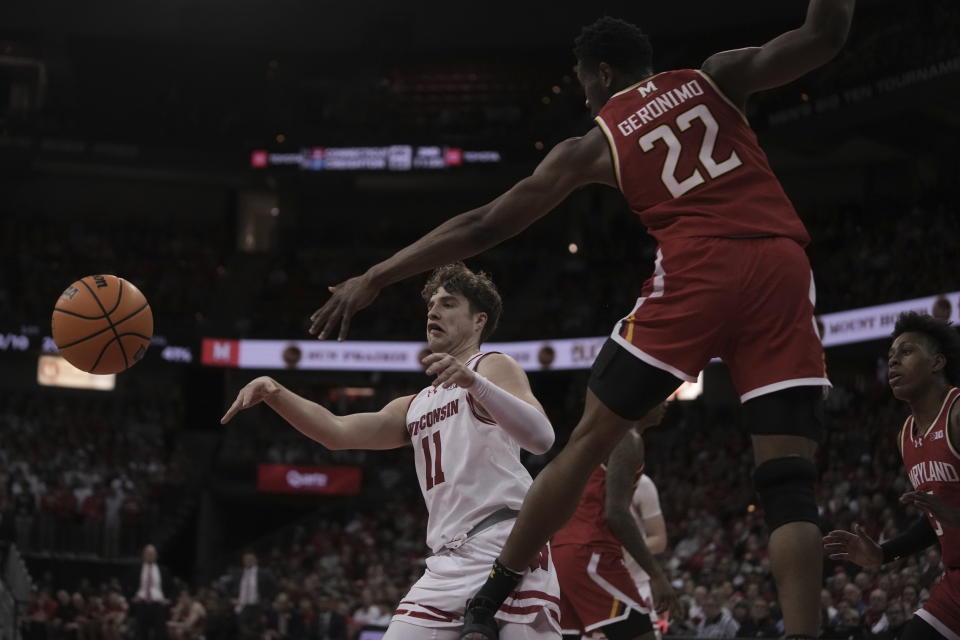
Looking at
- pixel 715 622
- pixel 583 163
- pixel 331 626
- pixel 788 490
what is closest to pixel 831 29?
pixel 583 163

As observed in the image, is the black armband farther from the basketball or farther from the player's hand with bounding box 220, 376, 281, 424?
the basketball

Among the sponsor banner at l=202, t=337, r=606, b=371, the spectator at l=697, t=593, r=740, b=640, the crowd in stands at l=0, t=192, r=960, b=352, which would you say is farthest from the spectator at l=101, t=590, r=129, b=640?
the crowd in stands at l=0, t=192, r=960, b=352

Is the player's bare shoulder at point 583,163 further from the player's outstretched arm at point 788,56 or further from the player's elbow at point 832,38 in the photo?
the player's elbow at point 832,38

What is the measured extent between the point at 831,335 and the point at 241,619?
11.5 metres

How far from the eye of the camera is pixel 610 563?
6.99 metres

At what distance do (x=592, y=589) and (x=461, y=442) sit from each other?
2.38 meters

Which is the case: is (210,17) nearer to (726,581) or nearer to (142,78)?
(142,78)

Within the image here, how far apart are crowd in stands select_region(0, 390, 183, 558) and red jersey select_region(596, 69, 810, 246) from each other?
772 inches

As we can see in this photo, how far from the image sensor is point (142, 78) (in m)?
36.2

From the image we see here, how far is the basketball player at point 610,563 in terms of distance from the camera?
6734 mm

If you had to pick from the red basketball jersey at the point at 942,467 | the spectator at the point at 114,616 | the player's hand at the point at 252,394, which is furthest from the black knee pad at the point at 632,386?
the spectator at the point at 114,616

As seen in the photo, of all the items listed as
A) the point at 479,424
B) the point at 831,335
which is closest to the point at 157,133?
the point at 831,335

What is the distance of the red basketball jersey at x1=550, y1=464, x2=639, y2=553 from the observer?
7.04 metres

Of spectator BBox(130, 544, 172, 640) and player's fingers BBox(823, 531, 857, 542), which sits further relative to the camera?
spectator BBox(130, 544, 172, 640)
